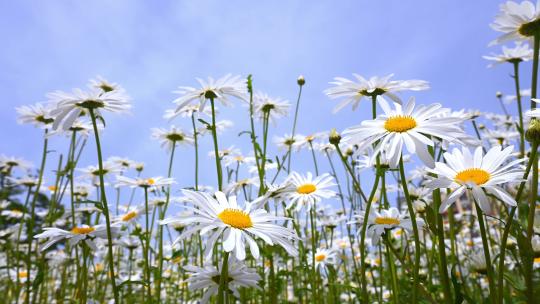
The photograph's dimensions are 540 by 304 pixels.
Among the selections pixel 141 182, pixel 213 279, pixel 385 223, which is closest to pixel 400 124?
pixel 385 223

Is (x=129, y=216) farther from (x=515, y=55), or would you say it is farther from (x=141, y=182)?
(x=515, y=55)

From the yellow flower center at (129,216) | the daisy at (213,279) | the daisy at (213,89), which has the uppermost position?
the daisy at (213,89)

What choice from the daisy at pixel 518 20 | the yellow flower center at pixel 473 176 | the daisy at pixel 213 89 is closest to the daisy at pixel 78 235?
the daisy at pixel 213 89

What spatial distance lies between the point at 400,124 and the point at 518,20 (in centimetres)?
73

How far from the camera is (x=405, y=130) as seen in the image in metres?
1.31

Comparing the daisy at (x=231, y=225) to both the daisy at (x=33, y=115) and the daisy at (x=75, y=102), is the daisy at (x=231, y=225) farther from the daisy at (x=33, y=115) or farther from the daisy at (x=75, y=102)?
the daisy at (x=33, y=115)

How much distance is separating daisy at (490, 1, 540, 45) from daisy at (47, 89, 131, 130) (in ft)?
5.47

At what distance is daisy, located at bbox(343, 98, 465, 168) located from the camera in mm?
1178

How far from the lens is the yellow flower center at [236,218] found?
1236 mm

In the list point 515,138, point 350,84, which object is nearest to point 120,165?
point 350,84

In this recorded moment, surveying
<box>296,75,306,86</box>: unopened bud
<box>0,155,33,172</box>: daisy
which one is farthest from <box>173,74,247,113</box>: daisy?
<box>0,155,33,172</box>: daisy

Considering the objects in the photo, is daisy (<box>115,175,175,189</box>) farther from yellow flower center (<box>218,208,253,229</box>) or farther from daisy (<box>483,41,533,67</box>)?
daisy (<box>483,41,533,67</box>)

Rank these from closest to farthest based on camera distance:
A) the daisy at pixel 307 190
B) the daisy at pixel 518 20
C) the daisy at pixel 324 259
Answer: the daisy at pixel 518 20 → the daisy at pixel 307 190 → the daisy at pixel 324 259

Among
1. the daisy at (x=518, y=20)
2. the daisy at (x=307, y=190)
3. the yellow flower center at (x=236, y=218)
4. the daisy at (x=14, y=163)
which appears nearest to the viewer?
the yellow flower center at (x=236, y=218)
